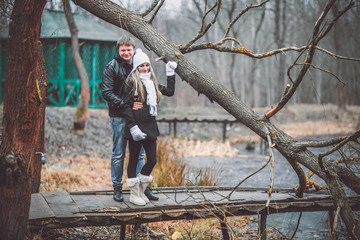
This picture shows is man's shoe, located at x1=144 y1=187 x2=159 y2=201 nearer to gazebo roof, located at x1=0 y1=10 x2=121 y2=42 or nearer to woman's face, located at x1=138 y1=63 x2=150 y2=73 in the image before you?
woman's face, located at x1=138 y1=63 x2=150 y2=73

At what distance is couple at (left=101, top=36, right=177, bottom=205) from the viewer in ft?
15.1

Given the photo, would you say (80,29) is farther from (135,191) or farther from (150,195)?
(135,191)

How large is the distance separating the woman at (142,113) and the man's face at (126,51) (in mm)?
202

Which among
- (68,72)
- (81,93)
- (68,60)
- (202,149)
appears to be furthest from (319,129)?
(68,60)

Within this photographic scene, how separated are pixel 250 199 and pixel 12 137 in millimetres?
3216

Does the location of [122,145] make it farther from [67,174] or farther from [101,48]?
[101,48]

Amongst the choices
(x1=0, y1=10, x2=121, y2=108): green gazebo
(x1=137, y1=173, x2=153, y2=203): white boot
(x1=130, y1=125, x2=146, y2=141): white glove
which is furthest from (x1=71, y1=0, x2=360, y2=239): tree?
(x1=0, y1=10, x2=121, y2=108): green gazebo

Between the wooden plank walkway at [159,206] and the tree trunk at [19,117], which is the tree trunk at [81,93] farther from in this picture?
the tree trunk at [19,117]

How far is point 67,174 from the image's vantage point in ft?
25.5

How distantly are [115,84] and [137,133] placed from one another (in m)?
0.80

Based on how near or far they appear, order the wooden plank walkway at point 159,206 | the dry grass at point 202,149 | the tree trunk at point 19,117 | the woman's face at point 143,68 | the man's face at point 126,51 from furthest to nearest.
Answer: the dry grass at point 202,149, the man's face at point 126,51, the woman's face at point 143,68, the wooden plank walkway at point 159,206, the tree trunk at point 19,117

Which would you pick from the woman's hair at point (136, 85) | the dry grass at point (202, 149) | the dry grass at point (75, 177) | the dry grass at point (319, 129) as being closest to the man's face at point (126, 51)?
the woman's hair at point (136, 85)

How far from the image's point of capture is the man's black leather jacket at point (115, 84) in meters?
4.61

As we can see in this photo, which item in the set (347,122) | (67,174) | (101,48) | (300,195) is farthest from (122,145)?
(347,122)
